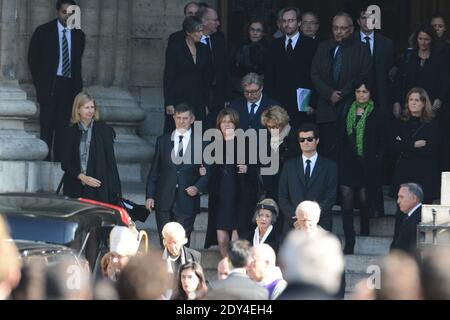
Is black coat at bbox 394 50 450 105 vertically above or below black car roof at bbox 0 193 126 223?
above

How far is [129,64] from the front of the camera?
1972cm

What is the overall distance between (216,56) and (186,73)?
380mm

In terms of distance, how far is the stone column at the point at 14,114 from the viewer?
17516 millimetres

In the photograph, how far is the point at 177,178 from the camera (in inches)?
647

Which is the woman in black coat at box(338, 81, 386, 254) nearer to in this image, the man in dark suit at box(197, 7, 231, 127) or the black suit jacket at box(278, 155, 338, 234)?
the black suit jacket at box(278, 155, 338, 234)

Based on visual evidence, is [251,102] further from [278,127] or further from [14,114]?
[14,114]

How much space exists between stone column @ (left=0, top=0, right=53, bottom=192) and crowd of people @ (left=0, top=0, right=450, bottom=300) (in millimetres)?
348

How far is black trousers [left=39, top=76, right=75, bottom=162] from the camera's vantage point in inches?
718

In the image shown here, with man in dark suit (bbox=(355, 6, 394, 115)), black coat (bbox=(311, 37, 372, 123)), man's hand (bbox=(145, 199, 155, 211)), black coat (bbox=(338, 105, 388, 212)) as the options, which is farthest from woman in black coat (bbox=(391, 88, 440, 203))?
man's hand (bbox=(145, 199, 155, 211))

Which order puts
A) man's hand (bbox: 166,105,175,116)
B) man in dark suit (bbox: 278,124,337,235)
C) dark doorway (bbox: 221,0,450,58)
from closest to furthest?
man in dark suit (bbox: 278,124,337,235) < man's hand (bbox: 166,105,175,116) < dark doorway (bbox: 221,0,450,58)

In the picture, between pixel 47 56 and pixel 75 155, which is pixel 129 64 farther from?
pixel 75 155

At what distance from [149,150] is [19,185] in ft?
7.40

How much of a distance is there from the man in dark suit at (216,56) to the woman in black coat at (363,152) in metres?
1.91
